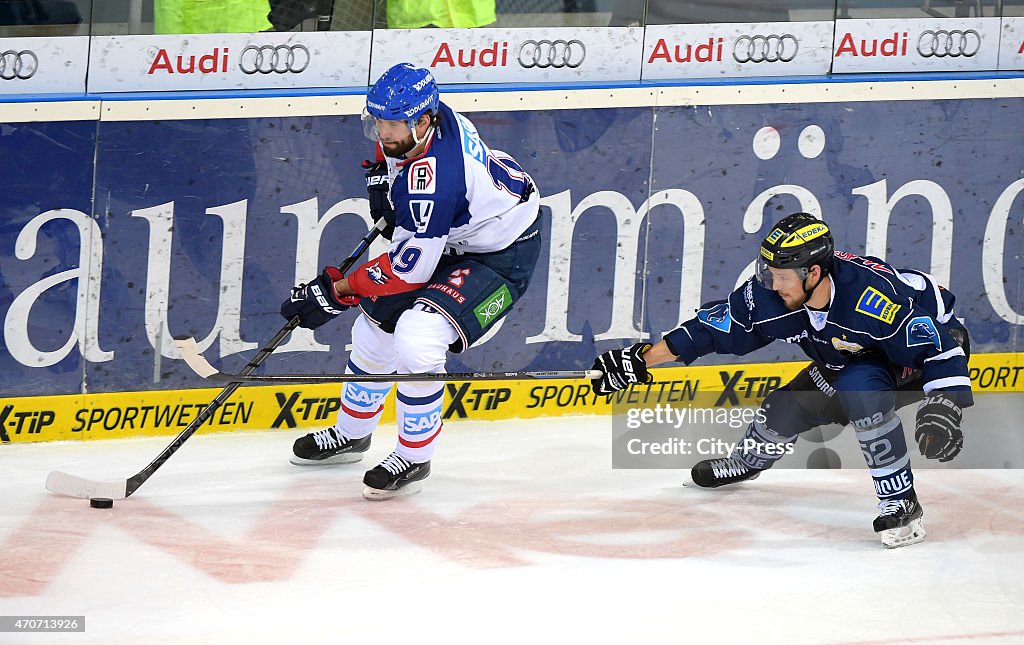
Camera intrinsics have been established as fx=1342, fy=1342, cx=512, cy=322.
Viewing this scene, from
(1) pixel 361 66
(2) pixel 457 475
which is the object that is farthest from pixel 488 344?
(1) pixel 361 66

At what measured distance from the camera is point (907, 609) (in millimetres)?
3453

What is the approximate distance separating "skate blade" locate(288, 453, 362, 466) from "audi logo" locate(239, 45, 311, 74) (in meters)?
1.49

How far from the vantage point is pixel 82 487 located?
4242 millimetres

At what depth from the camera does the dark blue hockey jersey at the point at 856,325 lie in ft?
12.6

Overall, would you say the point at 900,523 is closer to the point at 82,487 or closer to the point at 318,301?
the point at 318,301

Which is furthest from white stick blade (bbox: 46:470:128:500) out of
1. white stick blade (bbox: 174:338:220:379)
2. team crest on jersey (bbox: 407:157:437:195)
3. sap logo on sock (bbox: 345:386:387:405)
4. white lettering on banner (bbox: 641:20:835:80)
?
white lettering on banner (bbox: 641:20:835:80)

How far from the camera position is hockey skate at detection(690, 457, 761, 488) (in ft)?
14.9

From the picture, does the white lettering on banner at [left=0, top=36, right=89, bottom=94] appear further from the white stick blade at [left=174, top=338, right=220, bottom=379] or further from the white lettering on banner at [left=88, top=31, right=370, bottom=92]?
the white stick blade at [left=174, top=338, right=220, bottom=379]

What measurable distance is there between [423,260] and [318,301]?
415 millimetres

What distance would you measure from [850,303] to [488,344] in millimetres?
1890

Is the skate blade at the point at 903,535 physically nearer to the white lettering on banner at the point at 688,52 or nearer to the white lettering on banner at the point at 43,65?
the white lettering on banner at the point at 688,52

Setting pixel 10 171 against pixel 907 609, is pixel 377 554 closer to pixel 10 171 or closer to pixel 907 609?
pixel 907 609

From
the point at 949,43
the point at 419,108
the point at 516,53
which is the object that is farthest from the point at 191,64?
the point at 949,43

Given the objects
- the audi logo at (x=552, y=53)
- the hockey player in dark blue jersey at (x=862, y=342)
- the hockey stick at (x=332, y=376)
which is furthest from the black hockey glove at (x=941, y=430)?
the audi logo at (x=552, y=53)
